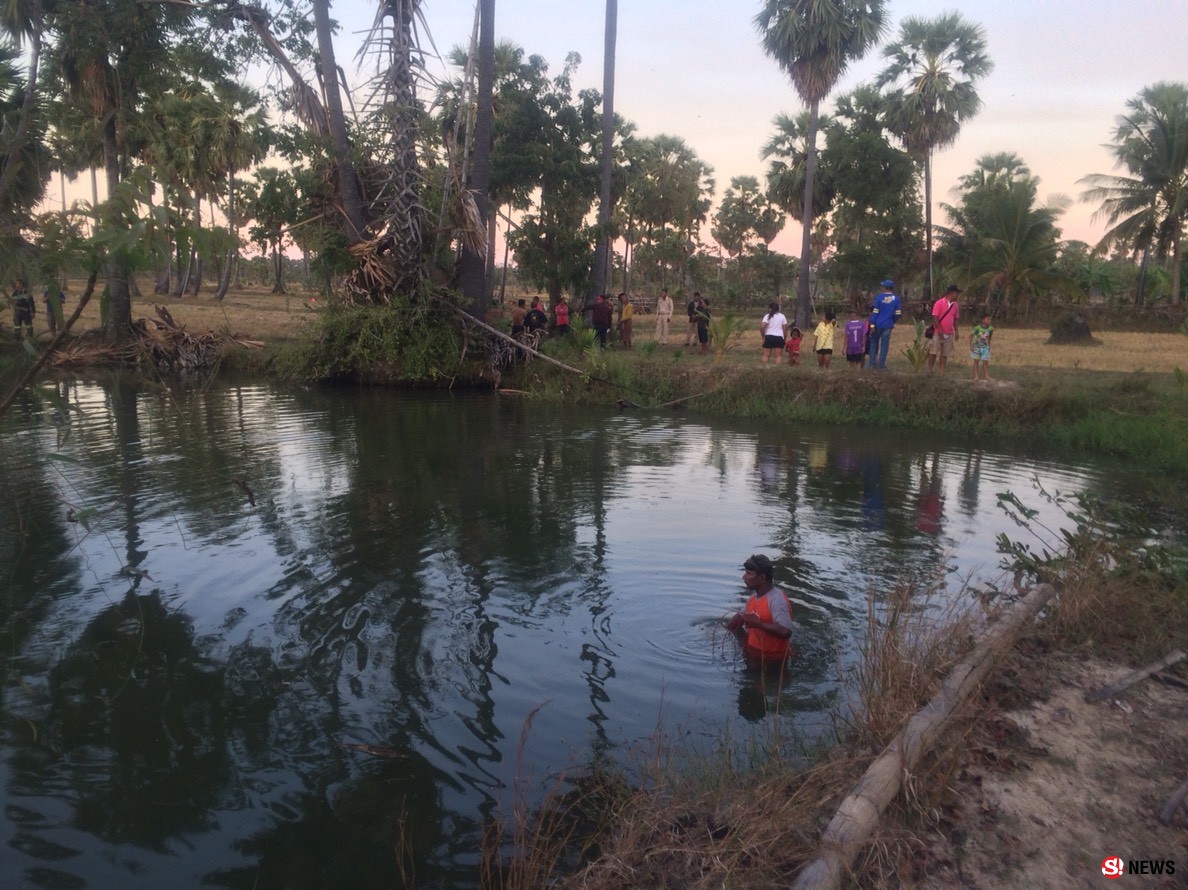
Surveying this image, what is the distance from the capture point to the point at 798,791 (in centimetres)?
425

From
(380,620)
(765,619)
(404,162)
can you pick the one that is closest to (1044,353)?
(404,162)

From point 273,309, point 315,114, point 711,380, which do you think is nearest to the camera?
point 711,380

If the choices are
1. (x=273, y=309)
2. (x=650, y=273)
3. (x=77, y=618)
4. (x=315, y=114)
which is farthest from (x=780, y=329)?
(x=650, y=273)

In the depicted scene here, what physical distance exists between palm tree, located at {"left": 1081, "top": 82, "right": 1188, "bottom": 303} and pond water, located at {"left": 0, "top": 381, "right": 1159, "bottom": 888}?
28.2m

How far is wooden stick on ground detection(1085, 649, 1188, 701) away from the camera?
213 inches

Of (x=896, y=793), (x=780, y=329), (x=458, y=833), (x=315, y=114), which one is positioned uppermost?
(x=315, y=114)

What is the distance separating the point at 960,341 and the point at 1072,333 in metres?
3.44

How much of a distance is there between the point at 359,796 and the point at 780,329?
56.9ft

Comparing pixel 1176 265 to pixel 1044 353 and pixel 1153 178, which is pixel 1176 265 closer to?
pixel 1153 178

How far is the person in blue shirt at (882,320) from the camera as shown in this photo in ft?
61.6

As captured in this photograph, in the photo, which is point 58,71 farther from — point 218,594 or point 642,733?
point 642,733

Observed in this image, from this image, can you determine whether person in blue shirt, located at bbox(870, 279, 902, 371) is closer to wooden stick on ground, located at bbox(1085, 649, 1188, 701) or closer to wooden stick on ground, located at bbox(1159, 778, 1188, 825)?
wooden stick on ground, located at bbox(1085, 649, 1188, 701)

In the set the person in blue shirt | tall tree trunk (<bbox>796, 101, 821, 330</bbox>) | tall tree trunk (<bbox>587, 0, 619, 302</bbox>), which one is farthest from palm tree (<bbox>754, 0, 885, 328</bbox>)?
the person in blue shirt

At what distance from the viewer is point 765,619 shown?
22.2ft
